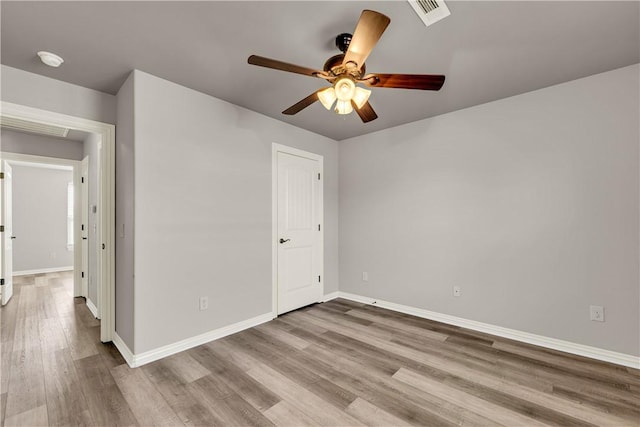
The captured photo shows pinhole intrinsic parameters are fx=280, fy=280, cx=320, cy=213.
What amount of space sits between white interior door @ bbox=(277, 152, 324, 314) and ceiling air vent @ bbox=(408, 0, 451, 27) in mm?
2266

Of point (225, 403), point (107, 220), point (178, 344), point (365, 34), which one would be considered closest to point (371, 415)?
point (225, 403)

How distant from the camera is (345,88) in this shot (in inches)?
70.1

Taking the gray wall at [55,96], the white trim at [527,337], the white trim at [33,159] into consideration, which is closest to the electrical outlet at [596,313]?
the white trim at [527,337]

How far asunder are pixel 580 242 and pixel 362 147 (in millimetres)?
2729

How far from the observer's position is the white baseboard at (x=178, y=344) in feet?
7.75

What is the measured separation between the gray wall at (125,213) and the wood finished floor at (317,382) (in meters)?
Result: 0.35

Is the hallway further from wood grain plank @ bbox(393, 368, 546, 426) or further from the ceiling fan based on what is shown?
the ceiling fan

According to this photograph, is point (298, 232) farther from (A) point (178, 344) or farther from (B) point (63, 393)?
(B) point (63, 393)

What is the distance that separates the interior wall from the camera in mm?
2436

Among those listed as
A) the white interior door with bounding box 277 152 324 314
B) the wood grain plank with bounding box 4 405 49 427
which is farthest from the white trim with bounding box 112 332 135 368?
the white interior door with bounding box 277 152 324 314

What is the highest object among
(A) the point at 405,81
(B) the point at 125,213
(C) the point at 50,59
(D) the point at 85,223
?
(C) the point at 50,59

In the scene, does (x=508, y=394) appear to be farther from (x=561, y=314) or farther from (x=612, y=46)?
(x=612, y=46)

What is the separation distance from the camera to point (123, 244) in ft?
8.44

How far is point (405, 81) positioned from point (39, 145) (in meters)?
4.80
